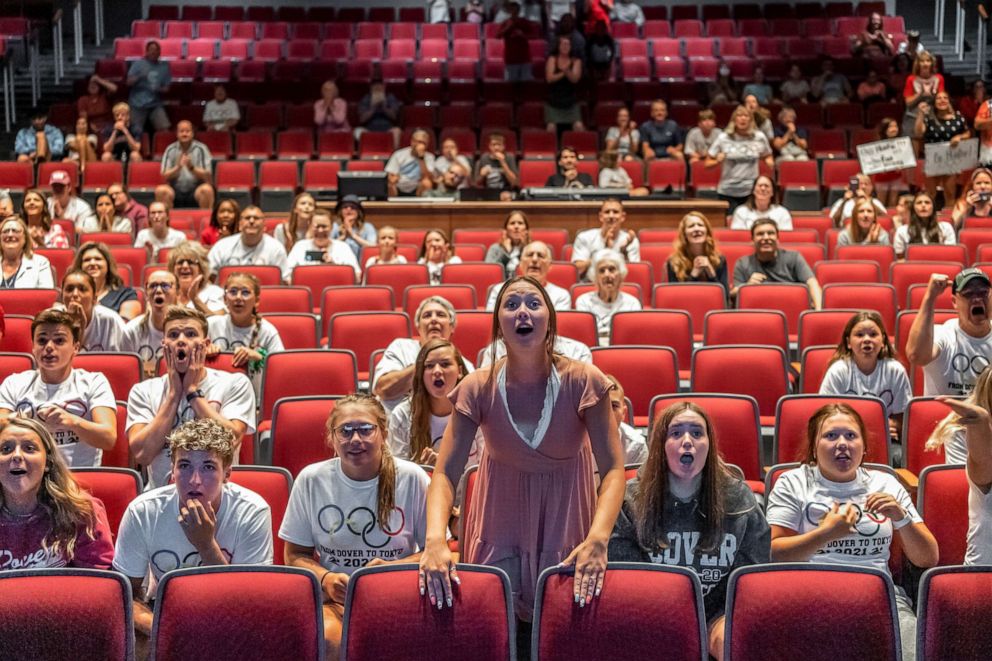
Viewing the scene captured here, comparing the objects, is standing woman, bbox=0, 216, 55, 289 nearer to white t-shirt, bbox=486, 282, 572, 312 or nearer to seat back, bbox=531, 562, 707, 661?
white t-shirt, bbox=486, 282, 572, 312

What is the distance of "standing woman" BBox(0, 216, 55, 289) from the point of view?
18.4ft

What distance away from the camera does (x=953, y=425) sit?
10.2 ft

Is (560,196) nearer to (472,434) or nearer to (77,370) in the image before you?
(77,370)

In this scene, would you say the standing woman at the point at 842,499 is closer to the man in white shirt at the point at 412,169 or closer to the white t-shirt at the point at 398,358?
the white t-shirt at the point at 398,358

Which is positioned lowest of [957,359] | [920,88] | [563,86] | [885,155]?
[957,359]

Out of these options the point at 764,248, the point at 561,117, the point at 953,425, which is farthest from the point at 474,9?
the point at 953,425

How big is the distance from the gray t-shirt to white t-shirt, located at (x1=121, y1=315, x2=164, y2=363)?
109 inches

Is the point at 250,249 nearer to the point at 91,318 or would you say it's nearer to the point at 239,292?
the point at 91,318

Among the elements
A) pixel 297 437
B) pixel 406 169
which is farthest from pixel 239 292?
pixel 406 169

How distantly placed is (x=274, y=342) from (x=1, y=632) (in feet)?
7.67

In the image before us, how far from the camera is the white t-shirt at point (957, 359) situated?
4258mm

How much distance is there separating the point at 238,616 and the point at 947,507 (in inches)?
76.6

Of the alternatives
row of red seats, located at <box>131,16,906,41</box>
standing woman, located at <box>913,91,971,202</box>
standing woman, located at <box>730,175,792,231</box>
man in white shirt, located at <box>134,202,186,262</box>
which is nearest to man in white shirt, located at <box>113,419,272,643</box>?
man in white shirt, located at <box>134,202,186,262</box>

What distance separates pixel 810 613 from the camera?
8.09 ft
